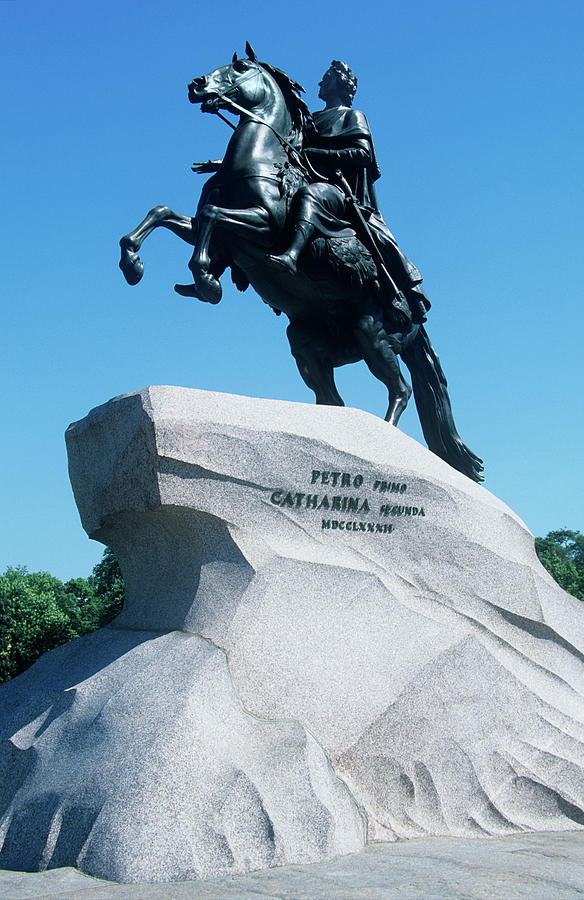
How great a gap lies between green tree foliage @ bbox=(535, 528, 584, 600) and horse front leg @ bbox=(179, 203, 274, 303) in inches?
892

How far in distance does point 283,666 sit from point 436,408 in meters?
4.49

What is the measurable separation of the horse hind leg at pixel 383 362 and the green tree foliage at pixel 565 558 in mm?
21177

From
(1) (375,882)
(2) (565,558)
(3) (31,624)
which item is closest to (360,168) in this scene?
(1) (375,882)

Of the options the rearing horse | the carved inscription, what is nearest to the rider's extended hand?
the rearing horse

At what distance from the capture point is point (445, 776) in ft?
17.1

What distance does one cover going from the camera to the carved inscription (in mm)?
5402

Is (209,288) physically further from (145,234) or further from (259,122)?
(259,122)

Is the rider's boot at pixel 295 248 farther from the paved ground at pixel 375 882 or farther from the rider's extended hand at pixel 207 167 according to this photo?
the paved ground at pixel 375 882

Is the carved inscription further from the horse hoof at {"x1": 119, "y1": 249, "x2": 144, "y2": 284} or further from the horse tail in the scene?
the horse tail

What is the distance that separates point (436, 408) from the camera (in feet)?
29.1

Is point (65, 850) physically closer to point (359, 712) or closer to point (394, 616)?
point (359, 712)

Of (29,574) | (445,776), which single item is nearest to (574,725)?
(445,776)

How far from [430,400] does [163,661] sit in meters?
4.94

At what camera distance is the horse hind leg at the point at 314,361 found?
8383mm
